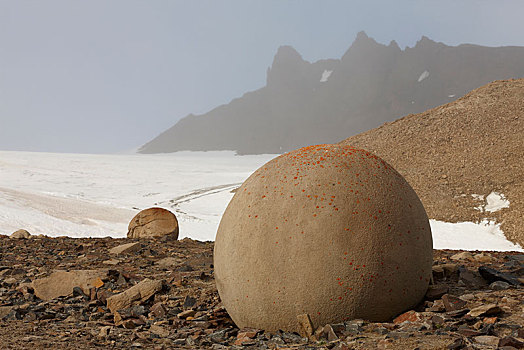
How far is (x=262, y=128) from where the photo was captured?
379ft

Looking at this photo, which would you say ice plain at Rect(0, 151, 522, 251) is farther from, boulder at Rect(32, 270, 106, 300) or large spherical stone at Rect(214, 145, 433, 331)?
large spherical stone at Rect(214, 145, 433, 331)

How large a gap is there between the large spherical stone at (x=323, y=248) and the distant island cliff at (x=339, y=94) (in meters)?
90.3

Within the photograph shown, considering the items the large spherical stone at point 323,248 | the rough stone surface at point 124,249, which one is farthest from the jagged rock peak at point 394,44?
the large spherical stone at point 323,248

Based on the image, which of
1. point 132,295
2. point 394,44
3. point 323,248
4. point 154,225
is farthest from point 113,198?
point 394,44

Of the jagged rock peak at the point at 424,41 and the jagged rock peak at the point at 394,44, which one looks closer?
the jagged rock peak at the point at 424,41

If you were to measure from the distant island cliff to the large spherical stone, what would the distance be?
296ft

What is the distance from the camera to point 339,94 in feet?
374

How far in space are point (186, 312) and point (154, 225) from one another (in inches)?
284

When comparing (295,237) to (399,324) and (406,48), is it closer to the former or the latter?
(399,324)

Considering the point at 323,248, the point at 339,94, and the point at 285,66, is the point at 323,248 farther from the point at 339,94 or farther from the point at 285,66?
the point at 285,66

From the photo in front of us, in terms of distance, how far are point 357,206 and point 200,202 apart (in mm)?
25886

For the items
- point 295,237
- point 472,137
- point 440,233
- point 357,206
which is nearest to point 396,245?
point 357,206

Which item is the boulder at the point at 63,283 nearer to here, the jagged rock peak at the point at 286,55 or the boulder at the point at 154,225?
the boulder at the point at 154,225

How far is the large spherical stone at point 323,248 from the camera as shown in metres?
4.04
